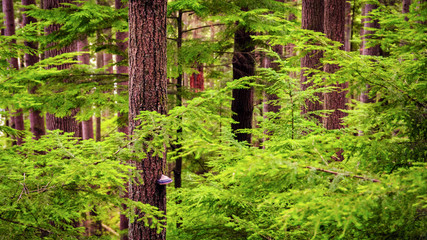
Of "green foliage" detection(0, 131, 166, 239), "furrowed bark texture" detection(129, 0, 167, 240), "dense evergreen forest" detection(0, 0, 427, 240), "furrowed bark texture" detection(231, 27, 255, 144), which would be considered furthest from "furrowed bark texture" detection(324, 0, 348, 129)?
"green foliage" detection(0, 131, 166, 239)

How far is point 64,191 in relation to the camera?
2762mm

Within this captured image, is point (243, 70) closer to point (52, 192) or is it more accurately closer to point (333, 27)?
point (333, 27)

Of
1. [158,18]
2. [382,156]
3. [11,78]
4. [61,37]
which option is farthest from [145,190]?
[61,37]

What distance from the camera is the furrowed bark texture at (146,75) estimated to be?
4.35 metres

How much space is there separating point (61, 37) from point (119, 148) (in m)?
4.64

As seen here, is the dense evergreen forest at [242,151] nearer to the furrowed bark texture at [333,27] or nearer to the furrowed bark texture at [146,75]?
the furrowed bark texture at [146,75]

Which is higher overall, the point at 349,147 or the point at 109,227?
the point at 349,147

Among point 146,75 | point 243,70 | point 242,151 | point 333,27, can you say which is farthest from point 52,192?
point 333,27

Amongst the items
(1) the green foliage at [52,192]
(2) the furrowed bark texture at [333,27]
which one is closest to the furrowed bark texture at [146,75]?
(1) the green foliage at [52,192]

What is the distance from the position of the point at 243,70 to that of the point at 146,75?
4206mm

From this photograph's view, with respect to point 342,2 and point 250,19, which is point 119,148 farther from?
point 342,2

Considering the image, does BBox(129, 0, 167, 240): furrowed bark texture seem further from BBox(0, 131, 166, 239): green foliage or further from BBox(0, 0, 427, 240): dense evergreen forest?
BBox(0, 131, 166, 239): green foliage

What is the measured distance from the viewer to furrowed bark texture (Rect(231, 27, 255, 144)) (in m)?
7.90

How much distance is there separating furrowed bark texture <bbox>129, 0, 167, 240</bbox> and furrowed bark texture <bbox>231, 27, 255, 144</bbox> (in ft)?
11.4
